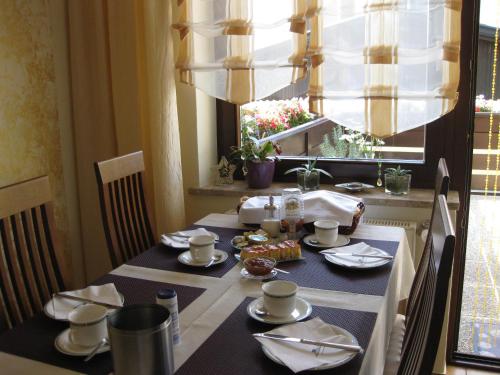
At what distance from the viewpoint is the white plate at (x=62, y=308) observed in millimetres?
1232

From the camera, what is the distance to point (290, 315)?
1.24 meters

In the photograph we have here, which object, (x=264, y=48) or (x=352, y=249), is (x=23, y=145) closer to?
(x=264, y=48)

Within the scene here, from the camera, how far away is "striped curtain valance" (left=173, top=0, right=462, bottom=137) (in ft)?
6.76

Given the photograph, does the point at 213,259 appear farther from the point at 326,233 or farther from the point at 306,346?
the point at 306,346

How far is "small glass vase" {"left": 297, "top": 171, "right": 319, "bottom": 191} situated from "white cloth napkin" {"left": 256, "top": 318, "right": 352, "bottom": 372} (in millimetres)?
1291

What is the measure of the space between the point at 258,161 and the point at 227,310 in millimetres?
1256

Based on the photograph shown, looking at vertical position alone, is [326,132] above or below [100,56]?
below

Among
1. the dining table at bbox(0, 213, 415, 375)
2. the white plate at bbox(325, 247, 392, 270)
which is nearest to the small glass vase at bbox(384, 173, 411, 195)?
the dining table at bbox(0, 213, 415, 375)

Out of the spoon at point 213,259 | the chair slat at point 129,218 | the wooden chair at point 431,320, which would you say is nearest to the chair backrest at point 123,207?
the chair slat at point 129,218

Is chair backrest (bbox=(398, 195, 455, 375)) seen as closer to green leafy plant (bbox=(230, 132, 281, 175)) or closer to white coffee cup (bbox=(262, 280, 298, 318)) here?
white coffee cup (bbox=(262, 280, 298, 318))

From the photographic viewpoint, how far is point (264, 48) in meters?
2.32

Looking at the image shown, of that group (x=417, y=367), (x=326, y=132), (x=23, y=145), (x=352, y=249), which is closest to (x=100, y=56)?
(x=23, y=145)

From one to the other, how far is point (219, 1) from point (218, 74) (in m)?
0.31

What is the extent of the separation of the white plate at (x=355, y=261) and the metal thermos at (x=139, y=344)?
2.26 ft
